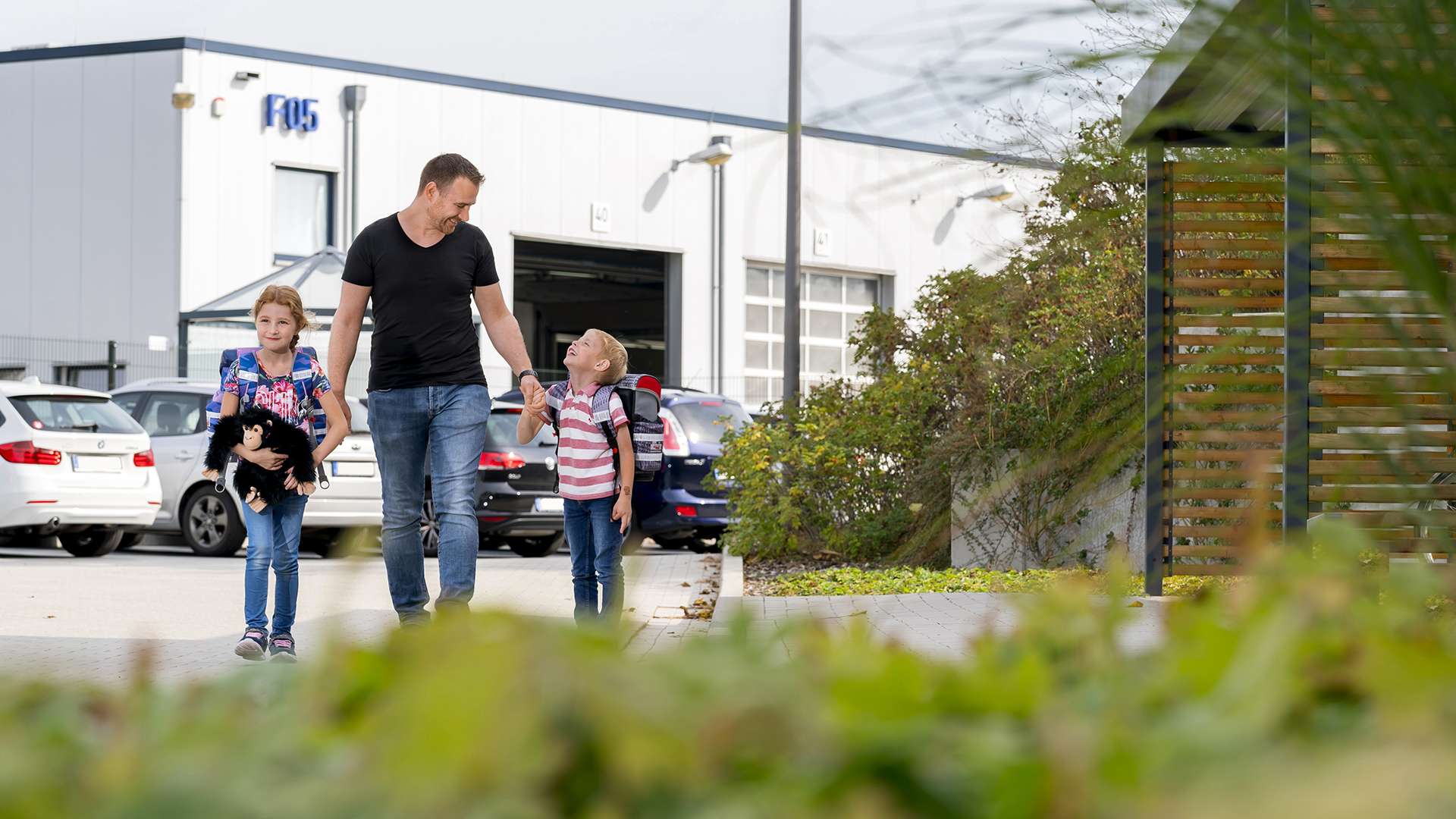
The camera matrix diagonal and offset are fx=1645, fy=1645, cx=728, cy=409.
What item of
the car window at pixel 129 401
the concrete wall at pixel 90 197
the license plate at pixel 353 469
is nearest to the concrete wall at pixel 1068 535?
the license plate at pixel 353 469

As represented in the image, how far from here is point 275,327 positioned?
7066mm

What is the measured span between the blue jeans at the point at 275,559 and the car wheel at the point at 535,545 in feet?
29.7

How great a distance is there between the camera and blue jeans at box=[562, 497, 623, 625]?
7.30 m

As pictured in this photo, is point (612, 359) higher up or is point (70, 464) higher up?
point (612, 359)

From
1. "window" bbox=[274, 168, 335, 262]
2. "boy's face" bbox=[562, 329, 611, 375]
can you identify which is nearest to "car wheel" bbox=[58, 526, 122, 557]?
"boy's face" bbox=[562, 329, 611, 375]

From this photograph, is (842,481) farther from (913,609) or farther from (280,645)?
(280,645)

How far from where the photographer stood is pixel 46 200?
1188 inches

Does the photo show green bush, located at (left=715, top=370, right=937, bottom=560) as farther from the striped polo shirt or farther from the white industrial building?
the white industrial building

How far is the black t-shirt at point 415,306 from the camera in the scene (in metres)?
6.31

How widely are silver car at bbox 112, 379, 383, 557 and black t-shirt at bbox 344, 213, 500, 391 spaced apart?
812 centimetres

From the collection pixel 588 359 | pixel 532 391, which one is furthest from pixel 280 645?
pixel 588 359

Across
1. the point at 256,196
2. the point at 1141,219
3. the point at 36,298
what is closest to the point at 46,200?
the point at 36,298

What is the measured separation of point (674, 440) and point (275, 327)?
8595mm

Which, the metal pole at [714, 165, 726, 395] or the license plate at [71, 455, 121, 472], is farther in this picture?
the metal pole at [714, 165, 726, 395]
